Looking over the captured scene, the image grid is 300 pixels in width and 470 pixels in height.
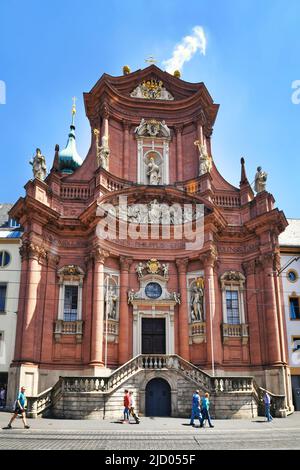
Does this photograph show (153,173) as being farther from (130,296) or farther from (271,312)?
(271,312)

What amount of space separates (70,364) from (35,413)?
18.9ft

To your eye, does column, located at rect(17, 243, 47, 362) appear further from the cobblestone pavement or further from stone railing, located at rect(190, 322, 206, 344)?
stone railing, located at rect(190, 322, 206, 344)

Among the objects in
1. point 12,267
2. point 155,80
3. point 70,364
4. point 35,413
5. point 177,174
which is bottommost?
point 35,413

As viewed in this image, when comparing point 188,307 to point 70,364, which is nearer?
point 70,364

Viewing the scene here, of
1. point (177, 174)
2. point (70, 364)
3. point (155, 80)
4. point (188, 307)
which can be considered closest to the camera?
point (70, 364)

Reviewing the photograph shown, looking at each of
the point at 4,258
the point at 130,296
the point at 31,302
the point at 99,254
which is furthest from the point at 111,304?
the point at 4,258

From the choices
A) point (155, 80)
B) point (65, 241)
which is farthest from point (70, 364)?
point (155, 80)

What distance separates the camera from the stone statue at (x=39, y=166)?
28784 mm

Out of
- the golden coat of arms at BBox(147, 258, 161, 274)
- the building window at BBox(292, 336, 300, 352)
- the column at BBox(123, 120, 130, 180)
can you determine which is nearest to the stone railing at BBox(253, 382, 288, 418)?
the building window at BBox(292, 336, 300, 352)

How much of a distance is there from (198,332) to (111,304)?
5462mm

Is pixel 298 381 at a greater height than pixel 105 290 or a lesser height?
lesser

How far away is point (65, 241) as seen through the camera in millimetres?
28766
